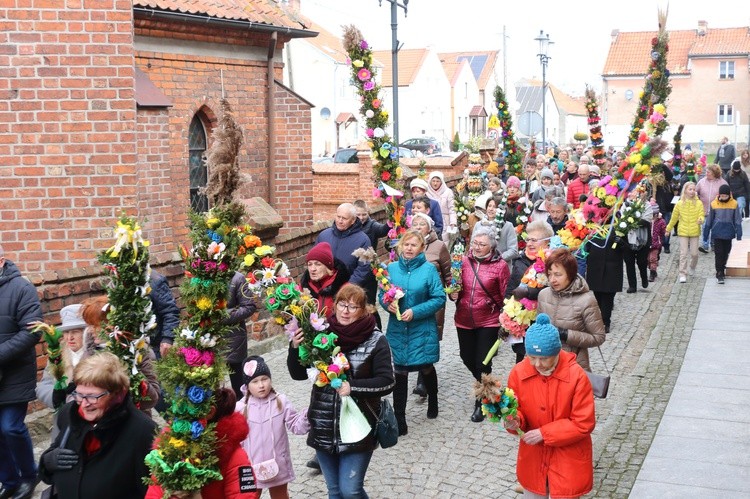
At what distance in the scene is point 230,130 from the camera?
490 centimetres

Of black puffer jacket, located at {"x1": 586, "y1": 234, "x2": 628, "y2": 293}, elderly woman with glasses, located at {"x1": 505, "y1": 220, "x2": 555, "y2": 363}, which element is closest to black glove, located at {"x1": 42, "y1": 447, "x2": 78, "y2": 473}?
elderly woman with glasses, located at {"x1": 505, "y1": 220, "x2": 555, "y2": 363}

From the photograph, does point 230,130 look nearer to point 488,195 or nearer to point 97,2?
point 97,2

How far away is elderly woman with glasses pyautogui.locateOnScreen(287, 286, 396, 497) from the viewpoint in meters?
6.42

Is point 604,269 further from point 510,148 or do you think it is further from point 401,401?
point 510,148

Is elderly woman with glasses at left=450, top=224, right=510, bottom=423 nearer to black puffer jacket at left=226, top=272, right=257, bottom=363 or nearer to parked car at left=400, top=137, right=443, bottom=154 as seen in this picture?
black puffer jacket at left=226, top=272, right=257, bottom=363

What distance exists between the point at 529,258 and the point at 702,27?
3062 inches

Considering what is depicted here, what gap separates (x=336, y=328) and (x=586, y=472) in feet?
5.87

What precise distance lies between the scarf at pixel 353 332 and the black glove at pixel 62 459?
2174 millimetres

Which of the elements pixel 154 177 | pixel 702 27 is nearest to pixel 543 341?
pixel 154 177

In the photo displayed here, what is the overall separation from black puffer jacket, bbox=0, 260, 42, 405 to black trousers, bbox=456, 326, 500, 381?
397 cm

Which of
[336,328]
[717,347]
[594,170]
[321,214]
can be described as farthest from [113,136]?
[321,214]

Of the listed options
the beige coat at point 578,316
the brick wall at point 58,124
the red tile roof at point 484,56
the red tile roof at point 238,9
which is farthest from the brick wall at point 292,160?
the red tile roof at point 484,56

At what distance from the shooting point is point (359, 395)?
655 centimetres

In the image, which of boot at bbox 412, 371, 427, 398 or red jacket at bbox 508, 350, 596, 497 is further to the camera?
boot at bbox 412, 371, 427, 398
